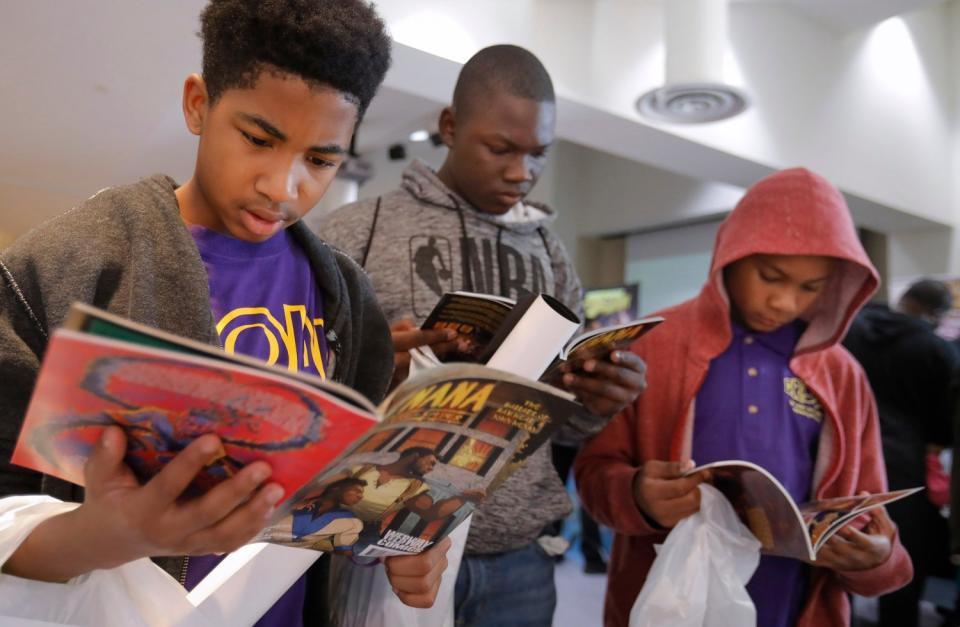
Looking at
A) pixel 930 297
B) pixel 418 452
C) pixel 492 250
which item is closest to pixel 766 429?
pixel 492 250

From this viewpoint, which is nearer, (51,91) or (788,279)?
(788,279)

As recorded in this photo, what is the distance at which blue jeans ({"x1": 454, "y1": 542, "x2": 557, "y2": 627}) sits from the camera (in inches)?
43.6

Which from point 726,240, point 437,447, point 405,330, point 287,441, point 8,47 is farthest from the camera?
point 8,47

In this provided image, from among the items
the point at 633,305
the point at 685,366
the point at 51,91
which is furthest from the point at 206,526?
the point at 633,305

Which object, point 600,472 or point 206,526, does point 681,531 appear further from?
point 206,526

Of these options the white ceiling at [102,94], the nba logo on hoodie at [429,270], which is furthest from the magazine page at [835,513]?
the white ceiling at [102,94]

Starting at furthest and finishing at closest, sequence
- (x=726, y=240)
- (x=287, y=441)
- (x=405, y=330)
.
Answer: (x=726, y=240) < (x=405, y=330) < (x=287, y=441)

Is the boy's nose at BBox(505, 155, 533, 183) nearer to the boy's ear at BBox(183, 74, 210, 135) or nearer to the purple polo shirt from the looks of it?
the purple polo shirt

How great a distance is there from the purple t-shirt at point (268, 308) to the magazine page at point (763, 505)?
1.83ft

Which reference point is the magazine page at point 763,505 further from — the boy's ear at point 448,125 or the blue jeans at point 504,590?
the boy's ear at point 448,125

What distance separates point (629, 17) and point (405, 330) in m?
2.60

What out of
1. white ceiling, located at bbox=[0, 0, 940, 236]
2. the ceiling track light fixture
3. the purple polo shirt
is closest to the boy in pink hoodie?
the purple polo shirt

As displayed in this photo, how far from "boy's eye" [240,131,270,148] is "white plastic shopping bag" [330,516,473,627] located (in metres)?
0.47

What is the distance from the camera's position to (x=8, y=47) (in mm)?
2762
